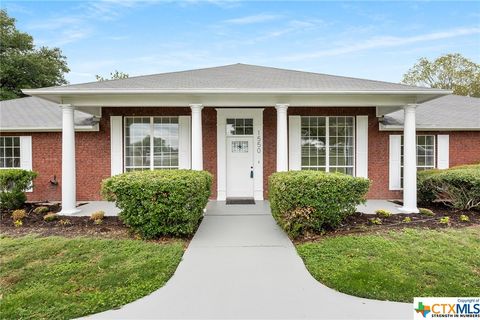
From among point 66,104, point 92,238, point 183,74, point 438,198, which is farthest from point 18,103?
point 438,198

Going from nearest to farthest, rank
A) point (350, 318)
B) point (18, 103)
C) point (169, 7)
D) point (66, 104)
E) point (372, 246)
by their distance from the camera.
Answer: point (350, 318) → point (372, 246) → point (66, 104) → point (169, 7) → point (18, 103)

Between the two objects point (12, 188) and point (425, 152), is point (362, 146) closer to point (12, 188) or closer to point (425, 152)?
point (425, 152)

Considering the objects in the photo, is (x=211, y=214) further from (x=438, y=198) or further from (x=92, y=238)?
(x=438, y=198)

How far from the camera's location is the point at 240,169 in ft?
33.7

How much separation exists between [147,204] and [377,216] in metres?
5.67

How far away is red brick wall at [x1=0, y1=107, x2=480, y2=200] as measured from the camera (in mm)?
10234

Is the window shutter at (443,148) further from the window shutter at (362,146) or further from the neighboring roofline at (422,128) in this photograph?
the window shutter at (362,146)

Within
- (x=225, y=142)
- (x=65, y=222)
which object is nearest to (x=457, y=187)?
(x=225, y=142)

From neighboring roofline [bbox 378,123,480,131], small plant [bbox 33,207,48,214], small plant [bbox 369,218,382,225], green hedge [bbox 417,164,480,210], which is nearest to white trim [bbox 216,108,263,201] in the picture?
small plant [bbox 369,218,382,225]

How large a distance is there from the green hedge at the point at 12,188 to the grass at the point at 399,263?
8505 mm

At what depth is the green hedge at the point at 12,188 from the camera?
27.8 feet

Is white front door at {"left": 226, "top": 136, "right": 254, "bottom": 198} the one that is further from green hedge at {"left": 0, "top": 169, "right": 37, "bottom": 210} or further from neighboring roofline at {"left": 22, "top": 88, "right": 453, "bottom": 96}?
green hedge at {"left": 0, "top": 169, "right": 37, "bottom": 210}

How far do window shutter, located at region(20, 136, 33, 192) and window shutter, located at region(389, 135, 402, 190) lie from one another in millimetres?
13053

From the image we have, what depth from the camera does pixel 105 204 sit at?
9562 millimetres
